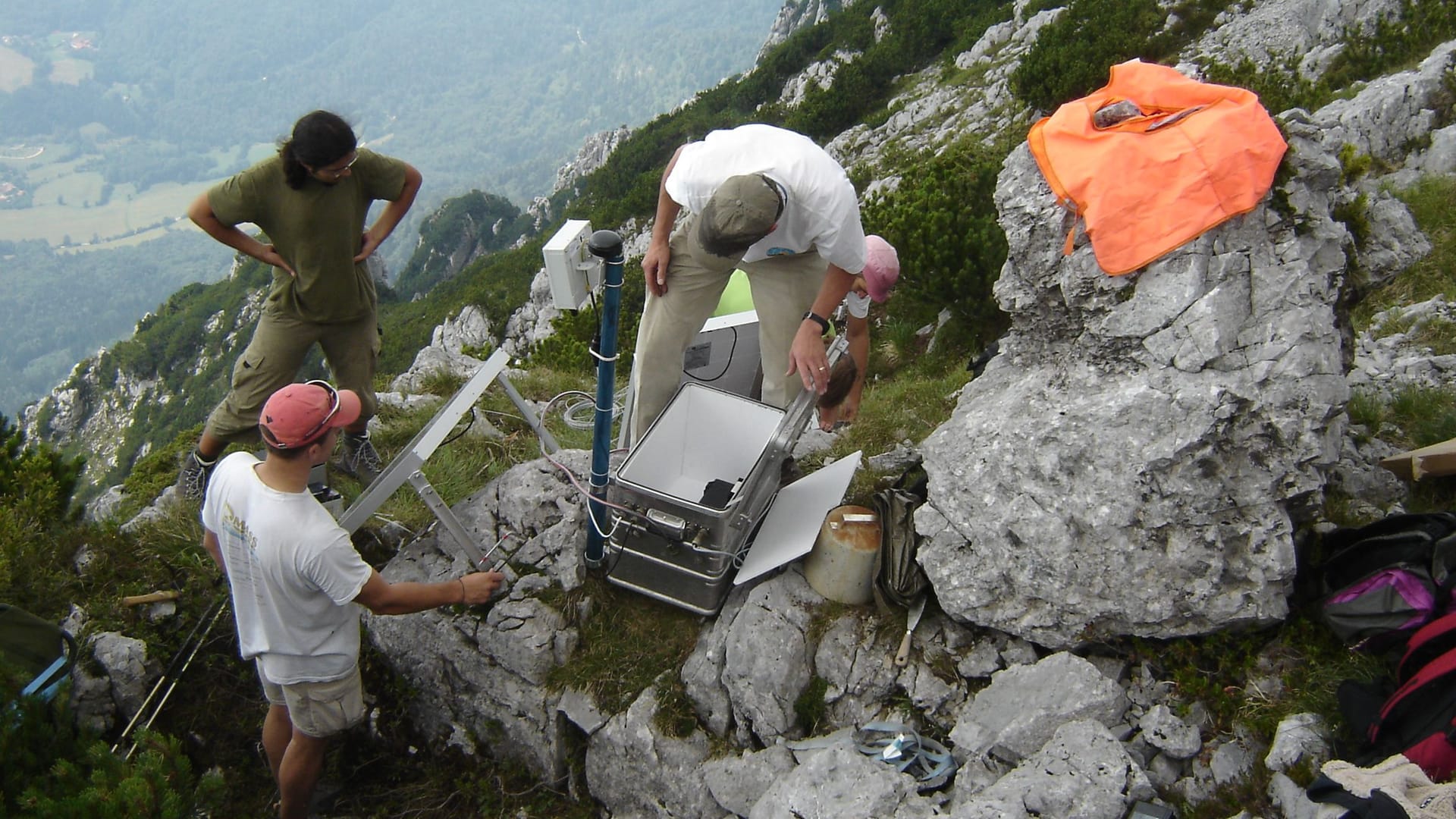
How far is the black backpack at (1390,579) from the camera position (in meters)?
2.60

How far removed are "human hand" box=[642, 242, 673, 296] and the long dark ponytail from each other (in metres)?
1.56

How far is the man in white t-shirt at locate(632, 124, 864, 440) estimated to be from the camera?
11.1 ft

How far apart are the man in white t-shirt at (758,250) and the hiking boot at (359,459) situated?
1.83 meters

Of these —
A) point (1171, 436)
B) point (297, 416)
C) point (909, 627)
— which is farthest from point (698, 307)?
point (1171, 436)

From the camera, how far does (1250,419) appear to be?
2832mm

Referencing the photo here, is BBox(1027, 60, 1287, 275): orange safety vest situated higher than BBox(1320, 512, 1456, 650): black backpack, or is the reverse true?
BBox(1027, 60, 1287, 275): orange safety vest

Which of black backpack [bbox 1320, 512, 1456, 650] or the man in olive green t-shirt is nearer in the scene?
black backpack [bbox 1320, 512, 1456, 650]

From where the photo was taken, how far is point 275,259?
13.3 feet

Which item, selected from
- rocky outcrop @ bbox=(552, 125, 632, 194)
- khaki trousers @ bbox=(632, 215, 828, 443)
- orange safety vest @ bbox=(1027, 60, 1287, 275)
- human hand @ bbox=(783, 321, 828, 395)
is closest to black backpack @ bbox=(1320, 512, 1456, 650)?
orange safety vest @ bbox=(1027, 60, 1287, 275)

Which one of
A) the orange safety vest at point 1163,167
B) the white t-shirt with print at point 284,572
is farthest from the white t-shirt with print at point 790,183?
the white t-shirt with print at point 284,572

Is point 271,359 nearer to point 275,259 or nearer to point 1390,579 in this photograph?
point 275,259

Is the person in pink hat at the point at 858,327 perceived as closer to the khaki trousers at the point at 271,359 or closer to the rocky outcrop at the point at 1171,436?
the rocky outcrop at the point at 1171,436

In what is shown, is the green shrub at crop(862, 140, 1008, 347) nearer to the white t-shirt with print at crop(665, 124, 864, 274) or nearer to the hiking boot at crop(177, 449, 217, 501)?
the white t-shirt with print at crop(665, 124, 864, 274)

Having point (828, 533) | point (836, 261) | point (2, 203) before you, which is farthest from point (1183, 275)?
point (2, 203)
